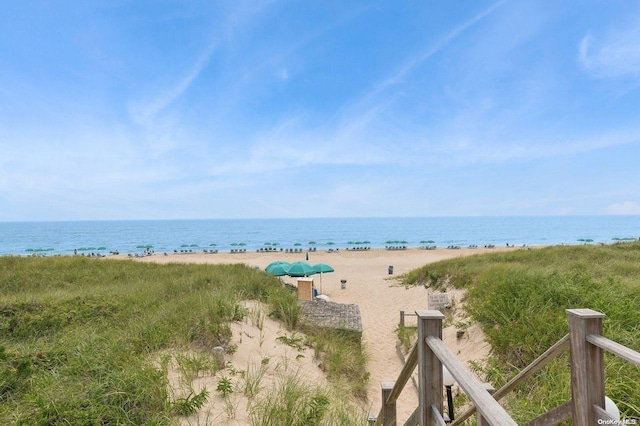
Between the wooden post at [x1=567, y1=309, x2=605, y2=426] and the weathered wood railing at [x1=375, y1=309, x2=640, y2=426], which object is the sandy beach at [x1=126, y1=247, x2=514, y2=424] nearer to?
the weathered wood railing at [x1=375, y1=309, x2=640, y2=426]

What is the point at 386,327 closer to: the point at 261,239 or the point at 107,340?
the point at 107,340

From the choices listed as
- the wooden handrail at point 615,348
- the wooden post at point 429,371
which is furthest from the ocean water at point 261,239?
the wooden post at point 429,371

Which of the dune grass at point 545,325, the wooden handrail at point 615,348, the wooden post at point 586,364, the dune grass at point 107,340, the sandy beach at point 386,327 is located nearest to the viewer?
the wooden handrail at point 615,348

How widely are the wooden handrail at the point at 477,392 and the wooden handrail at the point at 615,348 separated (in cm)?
105

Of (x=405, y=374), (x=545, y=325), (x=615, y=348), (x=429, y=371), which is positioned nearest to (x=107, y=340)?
(x=405, y=374)

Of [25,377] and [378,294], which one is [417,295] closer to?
[378,294]

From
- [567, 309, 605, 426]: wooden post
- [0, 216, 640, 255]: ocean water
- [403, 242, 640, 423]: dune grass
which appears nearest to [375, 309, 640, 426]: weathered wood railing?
[567, 309, 605, 426]: wooden post

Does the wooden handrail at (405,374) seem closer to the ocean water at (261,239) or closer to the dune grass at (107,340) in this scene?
the dune grass at (107,340)

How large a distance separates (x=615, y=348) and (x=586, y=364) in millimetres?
479

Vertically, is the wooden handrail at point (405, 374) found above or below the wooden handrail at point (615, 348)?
below

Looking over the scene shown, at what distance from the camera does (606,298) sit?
22.4ft

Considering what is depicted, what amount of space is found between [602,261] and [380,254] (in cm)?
3039

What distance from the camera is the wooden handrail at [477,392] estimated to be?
4.57ft

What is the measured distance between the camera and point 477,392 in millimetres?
1596
